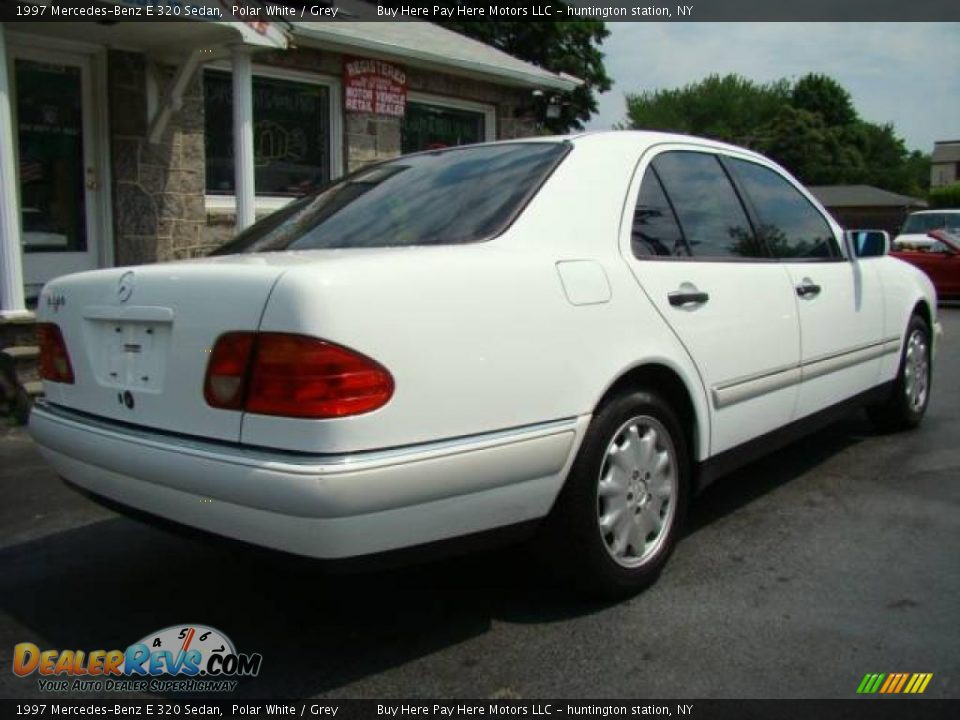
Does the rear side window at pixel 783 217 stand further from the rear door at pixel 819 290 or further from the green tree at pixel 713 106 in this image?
the green tree at pixel 713 106

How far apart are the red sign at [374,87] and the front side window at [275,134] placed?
0.29 metres

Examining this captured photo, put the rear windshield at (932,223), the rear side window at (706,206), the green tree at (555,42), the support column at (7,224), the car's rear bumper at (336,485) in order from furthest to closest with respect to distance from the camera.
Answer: the green tree at (555,42), the rear windshield at (932,223), the support column at (7,224), the rear side window at (706,206), the car's rear bumper at (336,485)

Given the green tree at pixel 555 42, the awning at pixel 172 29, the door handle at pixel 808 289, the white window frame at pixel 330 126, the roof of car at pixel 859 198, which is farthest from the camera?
the roof of car at pixel 859 198

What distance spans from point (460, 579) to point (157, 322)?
4.72ft

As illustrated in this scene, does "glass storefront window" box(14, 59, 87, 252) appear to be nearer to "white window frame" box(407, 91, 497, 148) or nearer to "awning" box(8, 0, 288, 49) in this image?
"awning" box(8, 0, 288, 49)

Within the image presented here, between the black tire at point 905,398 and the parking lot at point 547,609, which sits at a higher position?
the black tire at point 905,398

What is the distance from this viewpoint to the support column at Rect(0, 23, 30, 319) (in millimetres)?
6180

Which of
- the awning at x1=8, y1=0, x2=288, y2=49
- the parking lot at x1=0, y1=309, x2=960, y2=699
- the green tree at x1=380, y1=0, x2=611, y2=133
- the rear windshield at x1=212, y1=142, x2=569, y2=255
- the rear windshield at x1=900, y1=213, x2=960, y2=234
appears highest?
the green tree at x1=380, y1=0, x2=611, y2=133

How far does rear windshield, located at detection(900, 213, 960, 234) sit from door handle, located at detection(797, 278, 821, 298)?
1495cm

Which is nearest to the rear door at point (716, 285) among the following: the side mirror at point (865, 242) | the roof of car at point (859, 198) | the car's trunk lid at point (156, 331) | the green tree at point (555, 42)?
the side mirror at point (865, 242)

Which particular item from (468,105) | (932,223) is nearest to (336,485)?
(468,105)

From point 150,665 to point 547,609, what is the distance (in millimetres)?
1257

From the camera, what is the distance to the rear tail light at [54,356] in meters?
3.05

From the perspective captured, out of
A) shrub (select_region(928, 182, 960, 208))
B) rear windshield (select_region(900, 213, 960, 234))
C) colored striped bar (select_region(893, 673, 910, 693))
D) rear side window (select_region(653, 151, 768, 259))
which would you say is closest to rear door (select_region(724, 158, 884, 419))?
rear side window (select_region(653, 151, 768, 259))
